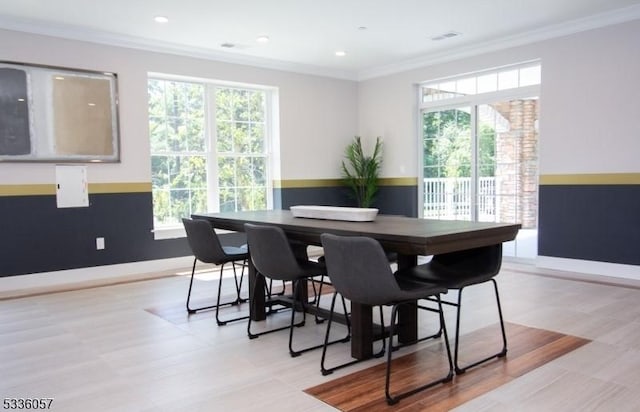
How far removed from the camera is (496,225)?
2795 millimetres

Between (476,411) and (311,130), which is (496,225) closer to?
(476,411)

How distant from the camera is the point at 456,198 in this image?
22.3ft

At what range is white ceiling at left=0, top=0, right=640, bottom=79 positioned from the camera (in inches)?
185

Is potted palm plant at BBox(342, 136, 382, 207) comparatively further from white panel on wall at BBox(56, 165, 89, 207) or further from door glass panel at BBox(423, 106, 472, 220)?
white panel on wall at BBox(56, 165, 89, 207)

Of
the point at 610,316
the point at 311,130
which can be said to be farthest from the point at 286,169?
the point at 610,316

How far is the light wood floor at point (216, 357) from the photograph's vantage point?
7.97 feet

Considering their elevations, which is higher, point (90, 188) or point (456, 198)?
point (90, 188)

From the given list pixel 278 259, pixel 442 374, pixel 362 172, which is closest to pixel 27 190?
pixel 278 259

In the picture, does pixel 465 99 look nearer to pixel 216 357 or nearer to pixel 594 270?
pixel 594 270

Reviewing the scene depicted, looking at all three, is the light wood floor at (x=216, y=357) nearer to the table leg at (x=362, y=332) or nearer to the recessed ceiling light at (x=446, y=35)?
the table leg at (x=362, y=332)

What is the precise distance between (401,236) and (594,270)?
387 cm

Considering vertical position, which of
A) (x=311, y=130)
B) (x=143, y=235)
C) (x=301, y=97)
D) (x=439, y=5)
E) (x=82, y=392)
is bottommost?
(x=82, y=392)

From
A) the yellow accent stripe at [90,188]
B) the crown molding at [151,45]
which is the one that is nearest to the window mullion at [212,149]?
the crown molding at [151,45]

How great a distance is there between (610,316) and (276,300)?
8.26 ft
